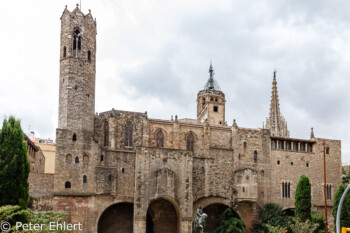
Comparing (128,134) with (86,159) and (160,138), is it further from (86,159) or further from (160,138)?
(86,159)

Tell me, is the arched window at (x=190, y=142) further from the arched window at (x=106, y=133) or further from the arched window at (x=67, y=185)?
the arched window at (x=67, y=185)

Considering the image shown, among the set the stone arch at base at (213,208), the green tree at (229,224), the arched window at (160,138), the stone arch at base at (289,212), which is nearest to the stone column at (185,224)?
the stone arch at base at (213,208)

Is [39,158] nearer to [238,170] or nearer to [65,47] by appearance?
[65,47]

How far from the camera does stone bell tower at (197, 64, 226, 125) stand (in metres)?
66.2

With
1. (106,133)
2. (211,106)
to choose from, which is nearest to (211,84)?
(211,106)

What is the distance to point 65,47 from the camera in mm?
46031

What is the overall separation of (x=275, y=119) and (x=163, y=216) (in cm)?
3425

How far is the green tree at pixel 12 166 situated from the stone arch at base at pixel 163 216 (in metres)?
18.5

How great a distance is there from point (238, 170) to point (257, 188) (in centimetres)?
280

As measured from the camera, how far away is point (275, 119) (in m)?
73.8

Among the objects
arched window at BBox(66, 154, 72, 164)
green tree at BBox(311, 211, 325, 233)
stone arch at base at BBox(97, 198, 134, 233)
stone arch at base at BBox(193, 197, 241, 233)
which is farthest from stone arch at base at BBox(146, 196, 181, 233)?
green tree at BBox(311, 211, 325, 233)

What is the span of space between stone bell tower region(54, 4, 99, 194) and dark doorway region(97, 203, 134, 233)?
3732 mm

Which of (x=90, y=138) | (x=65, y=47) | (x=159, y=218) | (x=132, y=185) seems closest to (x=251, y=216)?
(x=159, y=218)

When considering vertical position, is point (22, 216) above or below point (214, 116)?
below
